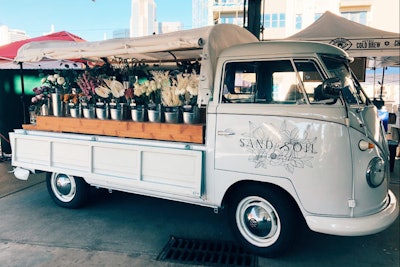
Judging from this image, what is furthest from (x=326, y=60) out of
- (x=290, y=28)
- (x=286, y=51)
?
(x=290, y=28)

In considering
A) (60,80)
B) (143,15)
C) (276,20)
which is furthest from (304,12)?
(60,80)

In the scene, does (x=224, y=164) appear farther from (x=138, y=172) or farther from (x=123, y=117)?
(x=123, y=117)

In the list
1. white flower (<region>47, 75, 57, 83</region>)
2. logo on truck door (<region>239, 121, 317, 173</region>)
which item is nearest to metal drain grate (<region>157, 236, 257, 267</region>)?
logo on truck door (<region>239, 121, 317, 173</region>)

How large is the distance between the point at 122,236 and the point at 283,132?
231 centimetres

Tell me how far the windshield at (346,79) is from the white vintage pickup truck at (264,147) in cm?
2

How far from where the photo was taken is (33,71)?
8.37 meters

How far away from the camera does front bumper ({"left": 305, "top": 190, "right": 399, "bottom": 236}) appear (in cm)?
303

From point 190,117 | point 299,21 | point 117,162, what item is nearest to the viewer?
point 190,117

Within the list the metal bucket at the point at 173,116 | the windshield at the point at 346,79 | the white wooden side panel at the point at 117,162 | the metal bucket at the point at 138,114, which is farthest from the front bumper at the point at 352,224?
the metal bucket at the point at 138,114

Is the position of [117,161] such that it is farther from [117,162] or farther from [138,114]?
[138,114]

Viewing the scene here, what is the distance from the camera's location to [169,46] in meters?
3.84

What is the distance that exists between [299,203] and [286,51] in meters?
1.52

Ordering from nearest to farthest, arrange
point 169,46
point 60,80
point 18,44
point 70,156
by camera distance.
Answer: point 169,46 < point 70,156 < point 60,80 < point 18,44

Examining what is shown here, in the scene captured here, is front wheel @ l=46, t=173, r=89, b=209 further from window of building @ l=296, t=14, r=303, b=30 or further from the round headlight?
window of building @ l=296, t=14, r=303, b=30
